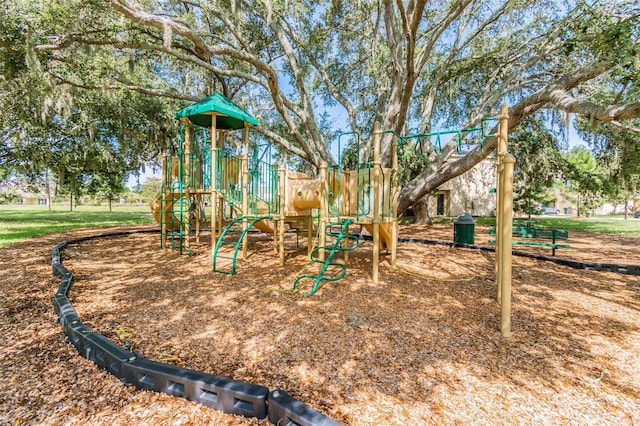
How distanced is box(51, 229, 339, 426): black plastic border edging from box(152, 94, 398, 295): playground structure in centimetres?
232

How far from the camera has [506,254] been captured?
3.07 meters

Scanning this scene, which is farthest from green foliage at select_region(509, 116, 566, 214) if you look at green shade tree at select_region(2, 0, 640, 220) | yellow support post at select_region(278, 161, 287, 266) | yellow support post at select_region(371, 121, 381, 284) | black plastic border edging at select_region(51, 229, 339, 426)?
black plastic border edging at select_region(51, 229, 339, 426)

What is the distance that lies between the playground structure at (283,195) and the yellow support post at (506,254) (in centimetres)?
180

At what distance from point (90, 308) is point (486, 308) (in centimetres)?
452

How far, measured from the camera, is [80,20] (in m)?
7.15

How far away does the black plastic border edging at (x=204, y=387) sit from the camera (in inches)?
65.2

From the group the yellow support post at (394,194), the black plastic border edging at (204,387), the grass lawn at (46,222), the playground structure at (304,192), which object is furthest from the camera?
the grass lawn at (46,222)

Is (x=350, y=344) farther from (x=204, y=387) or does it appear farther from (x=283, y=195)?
(x=283, y=195)

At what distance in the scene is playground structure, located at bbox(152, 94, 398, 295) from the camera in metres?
5.03

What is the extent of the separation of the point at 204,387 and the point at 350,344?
127 centimetres

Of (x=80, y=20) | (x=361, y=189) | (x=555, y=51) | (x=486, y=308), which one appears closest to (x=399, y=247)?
(x=361, y=189)

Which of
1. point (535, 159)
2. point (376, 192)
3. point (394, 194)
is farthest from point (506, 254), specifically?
point (535, 159)

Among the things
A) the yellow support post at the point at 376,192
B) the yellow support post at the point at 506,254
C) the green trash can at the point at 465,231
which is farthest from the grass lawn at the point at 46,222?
the green trash can at the point at 465,231

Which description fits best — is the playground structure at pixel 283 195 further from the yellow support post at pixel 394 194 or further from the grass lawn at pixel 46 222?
the grass lawn at pixel 46 222
